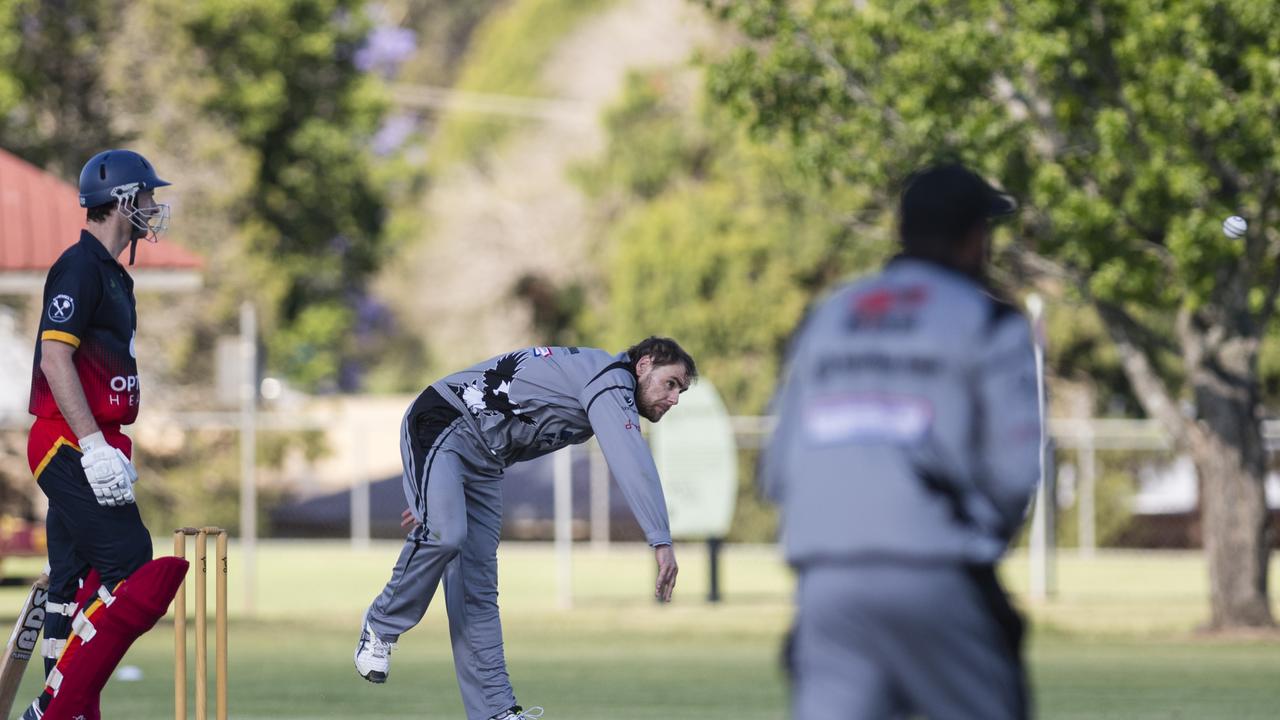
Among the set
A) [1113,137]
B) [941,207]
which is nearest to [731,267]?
[1113,137]

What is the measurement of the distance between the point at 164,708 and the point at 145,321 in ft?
87.3

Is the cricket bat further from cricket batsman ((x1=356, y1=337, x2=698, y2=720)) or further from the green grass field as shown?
the green grass field

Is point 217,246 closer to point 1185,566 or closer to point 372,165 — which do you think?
point 372,165

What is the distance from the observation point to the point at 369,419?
141 feet

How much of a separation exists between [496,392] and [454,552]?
0.67m

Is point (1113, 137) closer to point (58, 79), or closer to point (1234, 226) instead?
point (1234, 226)

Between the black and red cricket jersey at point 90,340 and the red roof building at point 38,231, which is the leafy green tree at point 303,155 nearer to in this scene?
the red roof building at point 38,231

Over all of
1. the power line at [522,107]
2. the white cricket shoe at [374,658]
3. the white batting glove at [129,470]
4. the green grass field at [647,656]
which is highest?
the power line at [522,107]

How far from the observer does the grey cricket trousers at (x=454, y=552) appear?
9.10 m

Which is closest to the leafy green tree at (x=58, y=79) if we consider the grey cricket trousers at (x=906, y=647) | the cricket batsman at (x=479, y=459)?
the cricket batsman at (x=479, y=459)

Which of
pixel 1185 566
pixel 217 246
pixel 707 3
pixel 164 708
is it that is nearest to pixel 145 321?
pixel 217 246

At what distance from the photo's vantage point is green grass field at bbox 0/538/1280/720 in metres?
13.2

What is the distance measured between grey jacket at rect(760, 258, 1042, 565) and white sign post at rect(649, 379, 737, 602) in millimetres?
17546

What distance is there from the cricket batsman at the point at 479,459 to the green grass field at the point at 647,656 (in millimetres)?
1436
